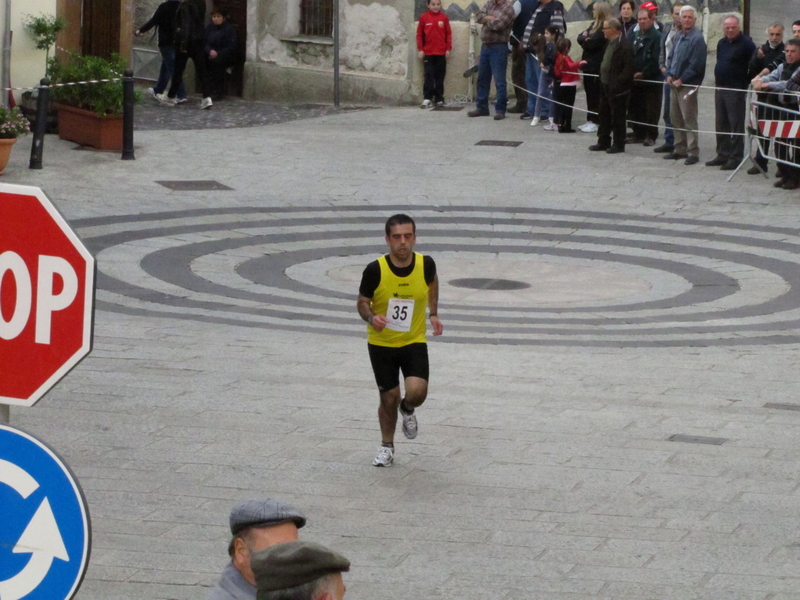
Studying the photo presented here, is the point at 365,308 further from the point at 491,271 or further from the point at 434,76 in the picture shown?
the point at 434,76

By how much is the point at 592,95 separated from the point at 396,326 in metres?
15.1

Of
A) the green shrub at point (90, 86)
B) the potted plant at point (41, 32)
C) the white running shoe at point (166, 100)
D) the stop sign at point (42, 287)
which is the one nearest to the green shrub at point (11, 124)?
the green shrub at point (90, 86)

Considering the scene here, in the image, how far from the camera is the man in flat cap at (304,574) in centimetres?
309

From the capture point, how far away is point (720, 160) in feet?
67.3

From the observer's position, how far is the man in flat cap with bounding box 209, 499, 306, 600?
3.59 metres

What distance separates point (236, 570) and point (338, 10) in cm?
2313

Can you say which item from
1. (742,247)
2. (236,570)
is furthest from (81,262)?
(742,247)

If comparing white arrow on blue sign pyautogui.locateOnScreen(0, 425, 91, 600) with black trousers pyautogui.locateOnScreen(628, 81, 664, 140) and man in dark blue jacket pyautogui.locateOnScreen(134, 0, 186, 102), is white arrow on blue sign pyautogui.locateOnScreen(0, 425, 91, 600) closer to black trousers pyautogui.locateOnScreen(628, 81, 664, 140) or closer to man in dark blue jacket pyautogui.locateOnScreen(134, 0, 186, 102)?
black trousers pyautogui.locateOnScreen(628, 81, 664, 140)

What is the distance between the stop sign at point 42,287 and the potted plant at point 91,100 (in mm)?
16807

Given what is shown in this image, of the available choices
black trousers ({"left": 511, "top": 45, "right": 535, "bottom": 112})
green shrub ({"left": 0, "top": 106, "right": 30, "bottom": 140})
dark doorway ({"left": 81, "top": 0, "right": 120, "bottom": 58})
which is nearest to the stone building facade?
dark doorway ({"left": 81, "top": 0, "right": 120, "bottom": 58})

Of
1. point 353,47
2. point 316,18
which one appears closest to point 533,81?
point 353,47

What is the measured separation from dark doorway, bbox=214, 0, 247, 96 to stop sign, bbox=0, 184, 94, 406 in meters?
24.6

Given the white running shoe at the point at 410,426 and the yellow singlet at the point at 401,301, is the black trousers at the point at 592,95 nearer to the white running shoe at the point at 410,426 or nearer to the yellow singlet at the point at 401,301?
the yellow singlet at the point at 401,301

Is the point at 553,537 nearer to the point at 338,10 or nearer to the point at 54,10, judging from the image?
the point at 54,10
